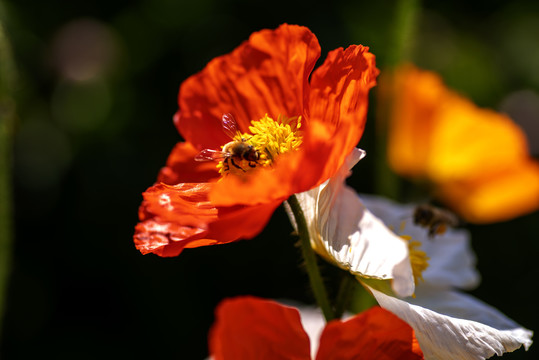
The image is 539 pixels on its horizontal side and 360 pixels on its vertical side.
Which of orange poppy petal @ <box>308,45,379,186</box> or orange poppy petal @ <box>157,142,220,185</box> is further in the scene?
orange poppy petal @ <box>157,142,220,185</box>

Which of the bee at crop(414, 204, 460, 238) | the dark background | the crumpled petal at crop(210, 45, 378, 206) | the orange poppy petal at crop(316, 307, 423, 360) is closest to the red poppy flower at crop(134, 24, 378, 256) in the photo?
the crumpled petal at crop(210, 45, 378, 206)

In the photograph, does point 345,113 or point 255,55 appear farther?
point 255,55

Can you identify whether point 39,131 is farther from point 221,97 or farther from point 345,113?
point 345,113

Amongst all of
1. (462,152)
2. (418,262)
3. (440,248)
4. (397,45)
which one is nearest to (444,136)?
(462,152)

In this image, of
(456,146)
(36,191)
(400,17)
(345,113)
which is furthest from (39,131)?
(345,113)

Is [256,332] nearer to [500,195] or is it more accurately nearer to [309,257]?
[309,257]

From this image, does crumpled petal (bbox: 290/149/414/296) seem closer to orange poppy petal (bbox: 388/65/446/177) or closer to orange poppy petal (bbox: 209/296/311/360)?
orange poppy petal (bbox: 209/296/311/360)
